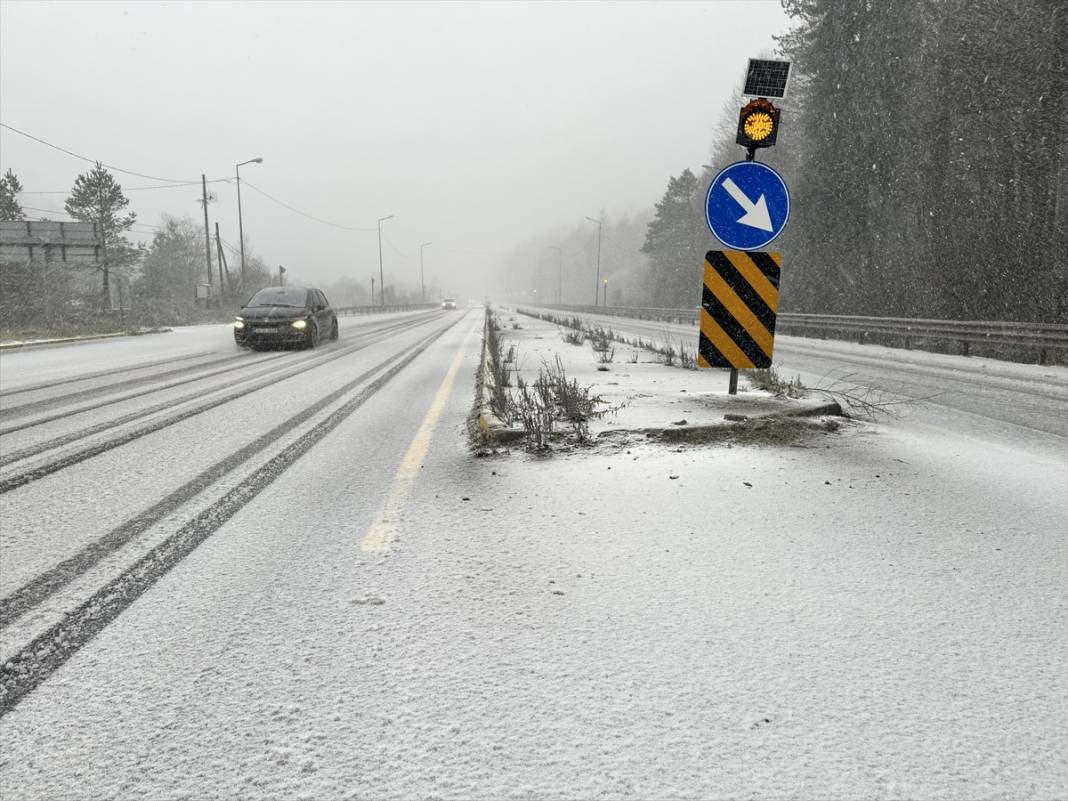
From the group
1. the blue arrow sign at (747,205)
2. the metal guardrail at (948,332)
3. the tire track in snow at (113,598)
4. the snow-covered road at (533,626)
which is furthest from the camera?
the metal guardrail at (948,332)

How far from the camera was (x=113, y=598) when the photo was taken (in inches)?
91.0

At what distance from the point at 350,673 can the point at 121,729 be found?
572 mm

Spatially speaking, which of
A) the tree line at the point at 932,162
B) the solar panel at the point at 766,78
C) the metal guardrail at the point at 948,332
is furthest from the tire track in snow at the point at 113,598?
the tree line at the point at 932,162

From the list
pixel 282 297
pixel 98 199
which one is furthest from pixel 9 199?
pixel 282 297

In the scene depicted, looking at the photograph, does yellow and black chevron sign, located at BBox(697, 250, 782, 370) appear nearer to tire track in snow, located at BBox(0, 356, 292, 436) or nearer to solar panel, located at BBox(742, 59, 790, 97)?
solar panel, located at BBox(742, 59, 790, 97)

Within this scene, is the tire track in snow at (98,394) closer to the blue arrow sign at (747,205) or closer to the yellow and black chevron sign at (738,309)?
the yellow and black chevron sign at (738,309)

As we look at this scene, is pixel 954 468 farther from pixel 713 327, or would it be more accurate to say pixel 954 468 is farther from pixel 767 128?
pixel 767 128

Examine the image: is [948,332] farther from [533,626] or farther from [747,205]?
[533,626]

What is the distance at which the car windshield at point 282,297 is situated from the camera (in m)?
14.8

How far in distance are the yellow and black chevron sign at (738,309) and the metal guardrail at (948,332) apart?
1031cm

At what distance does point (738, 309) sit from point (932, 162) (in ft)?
68.1

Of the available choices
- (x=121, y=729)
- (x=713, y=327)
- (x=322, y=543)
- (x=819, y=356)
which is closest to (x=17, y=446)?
(x=322, y=543)

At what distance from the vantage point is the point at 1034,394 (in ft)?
27.3

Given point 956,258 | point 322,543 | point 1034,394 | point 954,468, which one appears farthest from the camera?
point 956,258
